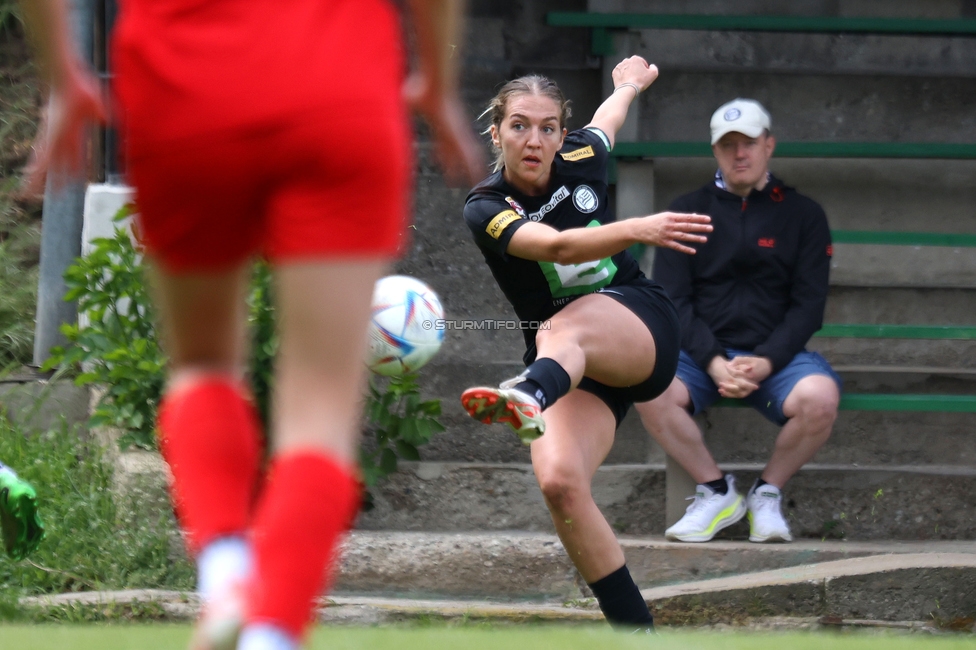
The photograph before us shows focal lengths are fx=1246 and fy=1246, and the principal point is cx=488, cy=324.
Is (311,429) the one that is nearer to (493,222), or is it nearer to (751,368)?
(493,222)

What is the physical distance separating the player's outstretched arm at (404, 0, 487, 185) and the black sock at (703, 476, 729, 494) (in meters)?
3.36

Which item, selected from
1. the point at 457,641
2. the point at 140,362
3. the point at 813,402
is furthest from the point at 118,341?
the point at 457,641

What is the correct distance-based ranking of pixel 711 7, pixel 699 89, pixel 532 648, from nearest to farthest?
pixel 532 648 → pixel 699 89 → pixel 711 7

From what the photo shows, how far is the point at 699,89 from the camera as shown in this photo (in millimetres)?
6723

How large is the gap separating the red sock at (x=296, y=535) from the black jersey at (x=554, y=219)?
Result: 231 cm

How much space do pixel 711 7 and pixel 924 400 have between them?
2.96 m

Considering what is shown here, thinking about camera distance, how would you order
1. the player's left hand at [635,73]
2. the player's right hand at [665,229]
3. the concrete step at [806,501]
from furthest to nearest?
the concrete step at [806,501] → the player's left hand at [635,73] → the player's right hand at [665,229]

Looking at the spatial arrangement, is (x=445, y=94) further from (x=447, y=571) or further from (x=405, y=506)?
(x=405, y=506)

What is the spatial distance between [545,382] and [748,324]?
2.02 m

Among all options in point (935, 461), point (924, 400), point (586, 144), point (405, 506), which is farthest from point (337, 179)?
point (935, 461)

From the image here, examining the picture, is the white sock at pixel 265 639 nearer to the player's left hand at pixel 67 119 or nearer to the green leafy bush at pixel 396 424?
the player's left hand at pixel 67 119

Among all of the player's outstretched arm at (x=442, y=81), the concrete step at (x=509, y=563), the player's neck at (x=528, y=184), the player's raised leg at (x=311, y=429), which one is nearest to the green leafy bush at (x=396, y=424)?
the concrete step at (x=509, y=563)

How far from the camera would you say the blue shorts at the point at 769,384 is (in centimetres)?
514

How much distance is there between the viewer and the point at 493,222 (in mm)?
3945
